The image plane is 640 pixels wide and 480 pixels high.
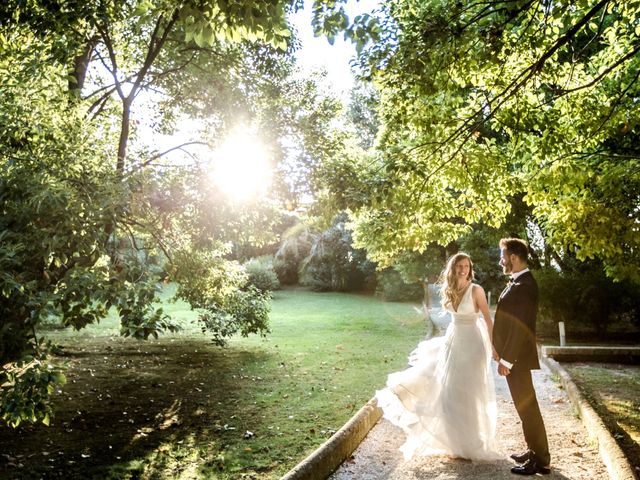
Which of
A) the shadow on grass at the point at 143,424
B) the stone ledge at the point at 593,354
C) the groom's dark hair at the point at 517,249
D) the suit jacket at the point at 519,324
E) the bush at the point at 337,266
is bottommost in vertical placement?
the shadow on grass at the point at 143,424

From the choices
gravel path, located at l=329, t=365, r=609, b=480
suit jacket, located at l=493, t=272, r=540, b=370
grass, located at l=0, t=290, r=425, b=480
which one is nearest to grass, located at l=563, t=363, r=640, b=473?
gravel path, located at l=329, t=365, r=609, b=480

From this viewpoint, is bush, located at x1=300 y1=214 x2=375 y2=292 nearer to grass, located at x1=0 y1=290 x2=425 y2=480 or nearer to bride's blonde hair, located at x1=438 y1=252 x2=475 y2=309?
grass, located at x1=0 y1=290 x2=425 y2=480

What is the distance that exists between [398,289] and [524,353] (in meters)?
30.2

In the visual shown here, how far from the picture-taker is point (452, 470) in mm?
5770

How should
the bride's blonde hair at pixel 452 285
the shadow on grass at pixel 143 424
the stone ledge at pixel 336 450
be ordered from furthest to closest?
the shadow on grass at pixel 143 424
the bride's blonde hair at pixel 452 285
the stone ledge at pixel 336 450

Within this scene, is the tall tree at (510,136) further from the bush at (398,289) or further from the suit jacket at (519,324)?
the bush at (398,289)

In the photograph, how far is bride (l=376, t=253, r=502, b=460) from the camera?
610 cm

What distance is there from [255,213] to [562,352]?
355 inches

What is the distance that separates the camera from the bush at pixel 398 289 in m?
35.7

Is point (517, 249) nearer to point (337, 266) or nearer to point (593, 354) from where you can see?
point (593, 354)

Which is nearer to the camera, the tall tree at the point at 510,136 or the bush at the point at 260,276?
the tall tree at the point at 510,136

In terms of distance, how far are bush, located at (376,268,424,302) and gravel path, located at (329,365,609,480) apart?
27.0m

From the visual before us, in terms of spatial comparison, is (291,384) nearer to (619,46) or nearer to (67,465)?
(67,465)

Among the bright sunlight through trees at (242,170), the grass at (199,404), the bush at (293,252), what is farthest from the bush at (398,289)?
the bright sunlight through trees at (242,170)
